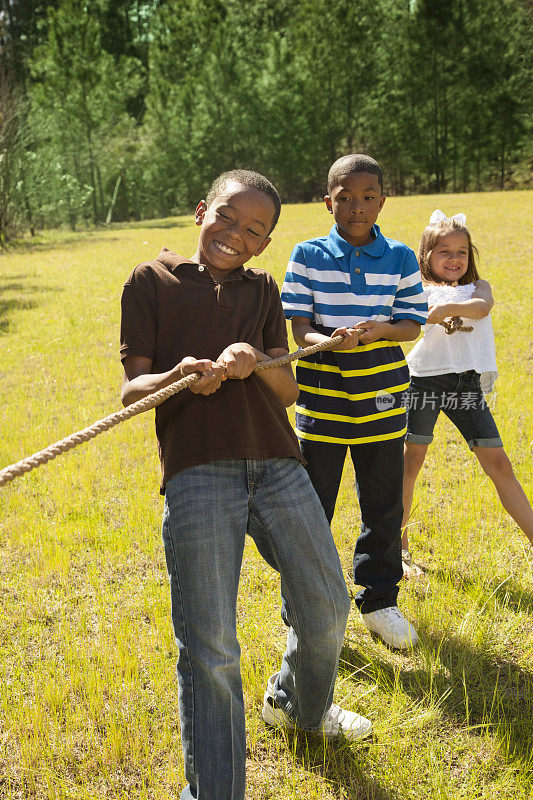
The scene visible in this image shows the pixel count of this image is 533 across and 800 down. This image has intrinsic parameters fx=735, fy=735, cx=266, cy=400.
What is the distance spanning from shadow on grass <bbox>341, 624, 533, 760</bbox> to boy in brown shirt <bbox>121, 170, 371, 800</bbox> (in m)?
0.47

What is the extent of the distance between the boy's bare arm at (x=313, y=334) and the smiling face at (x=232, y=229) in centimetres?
51

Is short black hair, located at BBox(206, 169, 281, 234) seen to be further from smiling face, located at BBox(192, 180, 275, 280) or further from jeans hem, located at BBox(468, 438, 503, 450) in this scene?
jeans hem, located at BBox(468, 438, 503, 450)

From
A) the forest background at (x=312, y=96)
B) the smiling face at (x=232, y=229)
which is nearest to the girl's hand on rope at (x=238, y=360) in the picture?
the smiling face at (x=232, y=229)

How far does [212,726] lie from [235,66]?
4222cm

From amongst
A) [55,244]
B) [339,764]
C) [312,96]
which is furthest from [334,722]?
[312,96]

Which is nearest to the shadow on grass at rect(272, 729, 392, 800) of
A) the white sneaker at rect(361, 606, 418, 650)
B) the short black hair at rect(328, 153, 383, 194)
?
the white sneaker at rect(361, 606, 418, 650)

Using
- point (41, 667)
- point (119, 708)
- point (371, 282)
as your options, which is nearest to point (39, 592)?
point (41, 667)

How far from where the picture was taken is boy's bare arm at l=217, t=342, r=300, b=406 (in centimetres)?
206

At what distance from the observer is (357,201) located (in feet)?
9.52

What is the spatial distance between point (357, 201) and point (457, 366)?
3.38 ft

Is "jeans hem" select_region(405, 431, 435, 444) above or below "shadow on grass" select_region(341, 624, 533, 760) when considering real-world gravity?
above

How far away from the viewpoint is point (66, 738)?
2.66 metres

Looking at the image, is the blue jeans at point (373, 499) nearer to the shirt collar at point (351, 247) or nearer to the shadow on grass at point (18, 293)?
the shirt collar at point (351, 247)

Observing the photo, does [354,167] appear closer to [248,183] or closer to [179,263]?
[248,183]
